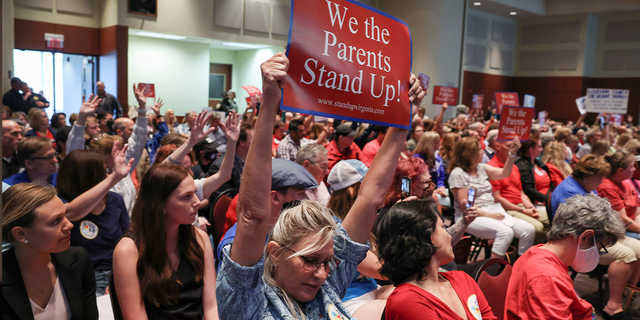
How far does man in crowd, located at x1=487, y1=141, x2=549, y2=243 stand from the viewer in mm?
5203

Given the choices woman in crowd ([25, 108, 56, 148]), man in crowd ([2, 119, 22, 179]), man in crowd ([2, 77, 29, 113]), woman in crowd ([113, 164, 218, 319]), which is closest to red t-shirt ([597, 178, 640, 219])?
woman in crowd ([113, 164, 218, 319])

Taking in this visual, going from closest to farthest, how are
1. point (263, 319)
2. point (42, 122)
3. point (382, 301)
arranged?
point (263, 319) → point (382, 301) → point (42, 122)

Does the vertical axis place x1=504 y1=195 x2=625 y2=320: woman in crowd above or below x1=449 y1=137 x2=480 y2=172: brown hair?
below

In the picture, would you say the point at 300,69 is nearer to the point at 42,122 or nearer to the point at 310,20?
the point at 310,20

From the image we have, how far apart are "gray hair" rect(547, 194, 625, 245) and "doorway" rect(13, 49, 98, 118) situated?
13654mm

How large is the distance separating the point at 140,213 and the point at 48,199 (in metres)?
0.38

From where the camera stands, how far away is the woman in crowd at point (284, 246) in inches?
49.6

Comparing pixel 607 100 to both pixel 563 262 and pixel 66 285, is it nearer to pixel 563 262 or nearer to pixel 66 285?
pixel 563 262

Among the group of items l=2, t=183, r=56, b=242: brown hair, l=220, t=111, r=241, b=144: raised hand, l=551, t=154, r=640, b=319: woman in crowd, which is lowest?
l=551, t=154, r=640, b=319: woman in crowd

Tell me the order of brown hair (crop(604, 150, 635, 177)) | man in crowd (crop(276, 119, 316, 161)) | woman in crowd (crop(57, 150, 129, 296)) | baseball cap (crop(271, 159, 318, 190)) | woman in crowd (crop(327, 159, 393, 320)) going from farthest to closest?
man in crowd (crop(276, 119, 316, 161))
brown hair (crop(604, 150, 635, 177))
woman in crowd (crop(57, 150, 129, 296))
woman in crowd (crop(327, 159, 393, 320))
baseball cap (crop(271, 159, 318, 190))

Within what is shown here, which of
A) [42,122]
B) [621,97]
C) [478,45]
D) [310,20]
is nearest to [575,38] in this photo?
[478,45]

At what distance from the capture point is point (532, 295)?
7.83 ft

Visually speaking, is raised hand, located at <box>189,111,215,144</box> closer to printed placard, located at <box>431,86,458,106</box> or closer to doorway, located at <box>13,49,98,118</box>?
printed placard, located at <box>431,86,458,106</box>

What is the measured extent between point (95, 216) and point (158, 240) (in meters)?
1.05
